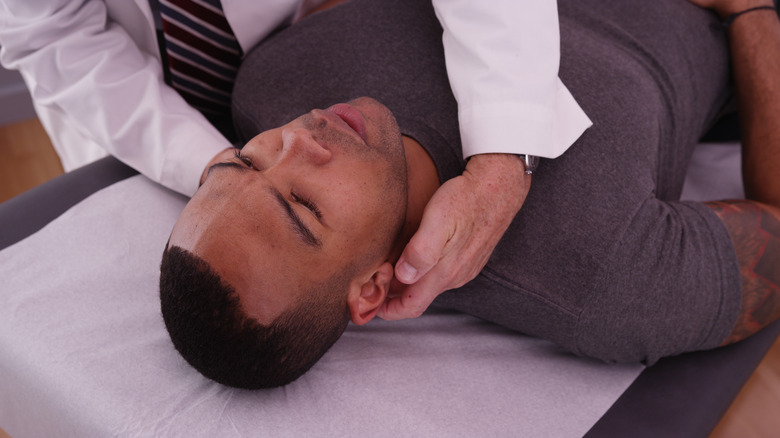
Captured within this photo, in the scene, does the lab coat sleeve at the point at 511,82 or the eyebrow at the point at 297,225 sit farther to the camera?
the lab coat sleeve at the point at 511,82

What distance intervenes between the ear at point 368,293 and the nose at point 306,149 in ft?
0.66

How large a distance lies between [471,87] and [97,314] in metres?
0.80

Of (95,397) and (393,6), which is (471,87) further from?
(95,397)

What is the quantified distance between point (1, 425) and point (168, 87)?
2.57 feet

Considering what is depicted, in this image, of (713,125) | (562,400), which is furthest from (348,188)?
(713,125)

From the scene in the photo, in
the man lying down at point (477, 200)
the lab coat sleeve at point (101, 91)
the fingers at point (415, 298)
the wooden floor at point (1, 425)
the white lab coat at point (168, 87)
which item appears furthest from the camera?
the wooden floor at point (1, 425)

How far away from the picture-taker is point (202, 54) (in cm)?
131

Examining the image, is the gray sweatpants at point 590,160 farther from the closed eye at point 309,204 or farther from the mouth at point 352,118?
the closed eye at point 309,204

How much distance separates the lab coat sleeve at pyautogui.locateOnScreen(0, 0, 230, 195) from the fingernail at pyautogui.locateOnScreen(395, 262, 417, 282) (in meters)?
0.52

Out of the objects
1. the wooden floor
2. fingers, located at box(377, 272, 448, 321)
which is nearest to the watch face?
fingers, located at box(377, 272, 448, 321)

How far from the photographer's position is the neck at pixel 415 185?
3.15ft

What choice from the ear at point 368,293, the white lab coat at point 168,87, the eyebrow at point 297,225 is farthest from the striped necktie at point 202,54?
the ear at point 368,293

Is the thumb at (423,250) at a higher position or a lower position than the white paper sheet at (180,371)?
higher

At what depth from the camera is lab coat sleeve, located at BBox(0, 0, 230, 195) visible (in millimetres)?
1176
